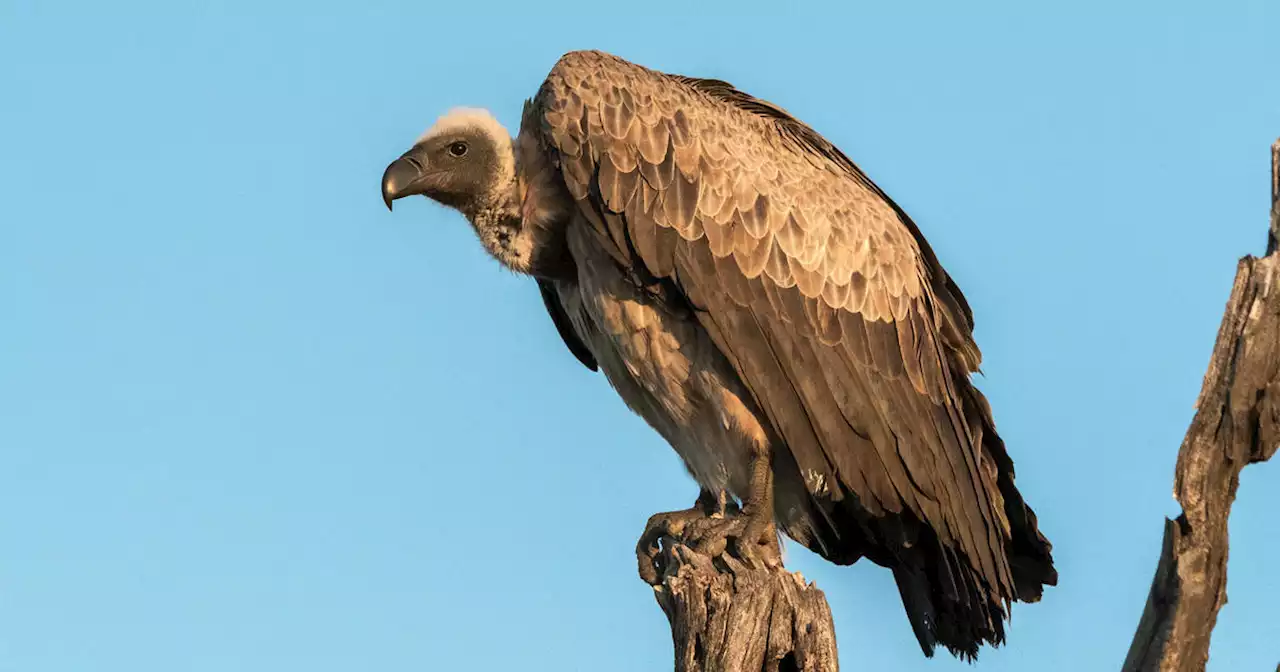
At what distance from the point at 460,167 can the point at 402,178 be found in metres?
0.35

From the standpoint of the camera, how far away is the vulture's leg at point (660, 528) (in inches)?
311

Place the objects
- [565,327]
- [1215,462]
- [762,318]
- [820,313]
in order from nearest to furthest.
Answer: [1215,462] < [762,318] < [820,313] < [565,327]

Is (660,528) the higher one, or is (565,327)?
(565,327)

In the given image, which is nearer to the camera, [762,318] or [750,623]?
A: [750,623]

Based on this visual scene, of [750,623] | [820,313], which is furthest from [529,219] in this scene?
[750,623]

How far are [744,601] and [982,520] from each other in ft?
6.72

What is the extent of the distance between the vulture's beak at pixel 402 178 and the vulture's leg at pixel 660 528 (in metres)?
2.32

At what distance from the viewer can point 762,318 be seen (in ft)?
26.2

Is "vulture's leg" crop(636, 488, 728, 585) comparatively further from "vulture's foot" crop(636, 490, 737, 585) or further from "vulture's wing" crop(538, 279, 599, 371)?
"vulture's wing" crop(538, 279, 599, 371)

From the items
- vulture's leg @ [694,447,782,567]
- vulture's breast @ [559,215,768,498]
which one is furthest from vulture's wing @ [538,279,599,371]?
vulture's leg @ [694,447,782,567]

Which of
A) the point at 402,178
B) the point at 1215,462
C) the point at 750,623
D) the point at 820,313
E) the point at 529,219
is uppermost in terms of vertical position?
the point at 402,178

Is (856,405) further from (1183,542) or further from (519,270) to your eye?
(1183,542)

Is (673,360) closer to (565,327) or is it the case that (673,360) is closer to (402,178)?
(565,327)

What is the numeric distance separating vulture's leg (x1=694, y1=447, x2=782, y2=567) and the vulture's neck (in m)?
1.58
